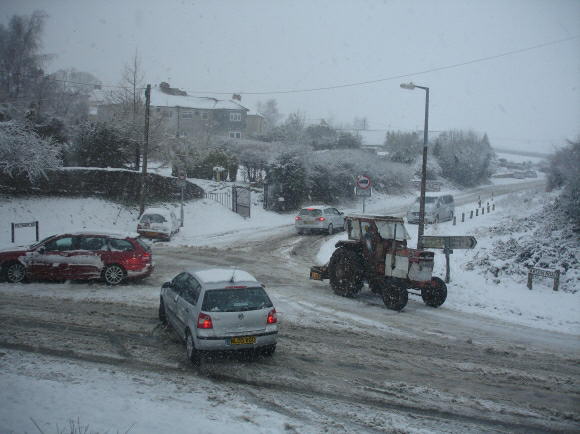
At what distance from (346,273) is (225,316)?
604 centimetres

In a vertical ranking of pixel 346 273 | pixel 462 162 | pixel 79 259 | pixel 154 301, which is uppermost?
pixel 462 162

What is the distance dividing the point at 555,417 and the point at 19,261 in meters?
12.7

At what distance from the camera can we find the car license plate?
7621 millimetres

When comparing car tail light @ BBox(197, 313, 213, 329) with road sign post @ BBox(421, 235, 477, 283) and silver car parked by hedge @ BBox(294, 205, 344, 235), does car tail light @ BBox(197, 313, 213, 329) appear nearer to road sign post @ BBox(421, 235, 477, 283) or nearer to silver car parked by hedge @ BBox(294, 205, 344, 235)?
road sign post @ BBox(421, 235, 477, 283)

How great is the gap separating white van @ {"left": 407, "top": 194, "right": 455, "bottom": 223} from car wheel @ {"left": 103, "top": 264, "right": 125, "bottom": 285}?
17.9 meters

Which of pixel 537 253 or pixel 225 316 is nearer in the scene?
pixel 225 316

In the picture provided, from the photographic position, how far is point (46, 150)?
69.1 ft

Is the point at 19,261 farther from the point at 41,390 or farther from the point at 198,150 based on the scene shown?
the point at 198,150

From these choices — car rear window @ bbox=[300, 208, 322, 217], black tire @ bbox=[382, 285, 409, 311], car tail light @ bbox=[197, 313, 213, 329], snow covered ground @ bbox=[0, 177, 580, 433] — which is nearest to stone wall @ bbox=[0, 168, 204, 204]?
snow covered ground @ bbox=[0, 177, 580, 433]

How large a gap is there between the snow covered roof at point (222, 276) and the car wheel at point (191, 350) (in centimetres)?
96

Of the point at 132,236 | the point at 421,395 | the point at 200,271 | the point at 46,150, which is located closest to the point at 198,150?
the point at 46,150

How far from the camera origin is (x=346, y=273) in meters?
13.1

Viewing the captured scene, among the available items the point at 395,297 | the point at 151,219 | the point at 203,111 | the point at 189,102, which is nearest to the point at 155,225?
the point at 151,219

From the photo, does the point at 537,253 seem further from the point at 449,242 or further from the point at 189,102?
the point at 189,102
